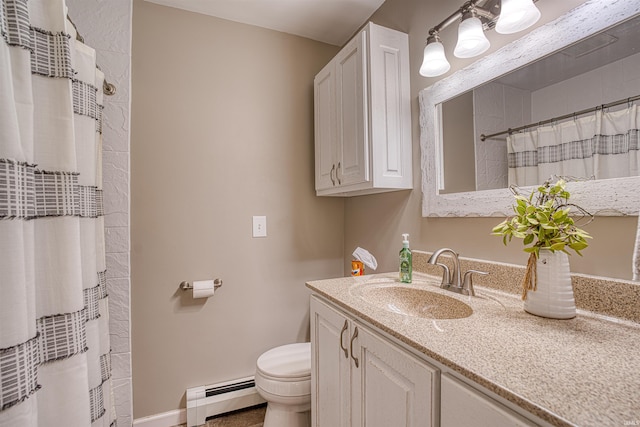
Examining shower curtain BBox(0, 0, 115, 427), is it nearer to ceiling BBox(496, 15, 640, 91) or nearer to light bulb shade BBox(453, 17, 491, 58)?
light bulb shade BBox(453, 17, 491, 58)

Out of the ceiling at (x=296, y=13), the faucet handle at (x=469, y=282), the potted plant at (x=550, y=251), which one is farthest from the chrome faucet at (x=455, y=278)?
the ceiling at (x=296, y=13)

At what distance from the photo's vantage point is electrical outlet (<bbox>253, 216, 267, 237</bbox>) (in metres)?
1.83

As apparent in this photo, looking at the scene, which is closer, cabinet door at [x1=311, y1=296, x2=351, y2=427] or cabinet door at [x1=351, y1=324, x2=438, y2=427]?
cabinet door at [x1=351, y1=324, x2=438, y2=427]

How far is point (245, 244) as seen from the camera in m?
1.81

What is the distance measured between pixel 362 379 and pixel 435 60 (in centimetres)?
128

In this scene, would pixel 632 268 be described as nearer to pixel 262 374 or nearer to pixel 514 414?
pixel 514 414

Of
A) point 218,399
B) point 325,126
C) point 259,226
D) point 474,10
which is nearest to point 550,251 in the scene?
point 474,10

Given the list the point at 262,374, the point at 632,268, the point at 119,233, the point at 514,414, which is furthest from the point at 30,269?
the point at 632,268

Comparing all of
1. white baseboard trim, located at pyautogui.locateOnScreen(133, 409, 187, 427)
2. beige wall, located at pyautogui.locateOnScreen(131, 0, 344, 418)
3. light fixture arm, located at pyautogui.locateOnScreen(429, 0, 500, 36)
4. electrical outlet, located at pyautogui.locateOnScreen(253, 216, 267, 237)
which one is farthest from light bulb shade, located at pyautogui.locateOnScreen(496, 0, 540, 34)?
white baseboard trim, located at pyautogui.locateOnScreen(133, 409, 187, 427)

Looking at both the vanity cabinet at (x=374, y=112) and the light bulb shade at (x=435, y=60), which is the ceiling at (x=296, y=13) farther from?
the light bulb shade at (x=435, y=60)

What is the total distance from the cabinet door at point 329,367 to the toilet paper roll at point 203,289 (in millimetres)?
735

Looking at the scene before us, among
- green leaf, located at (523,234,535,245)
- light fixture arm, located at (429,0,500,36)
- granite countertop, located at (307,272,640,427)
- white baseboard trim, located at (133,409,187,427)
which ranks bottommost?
white baseboard trim, located at (133,409,187,427)

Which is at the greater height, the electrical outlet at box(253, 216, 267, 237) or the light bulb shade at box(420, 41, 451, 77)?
the light bulb shade at box(420, 41, 451, 77)

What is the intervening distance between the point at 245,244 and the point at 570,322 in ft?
5.13
